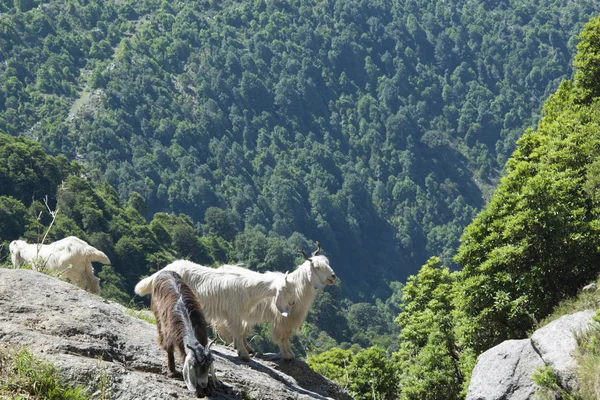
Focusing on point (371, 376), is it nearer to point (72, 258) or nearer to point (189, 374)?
Result: point (72, 258)

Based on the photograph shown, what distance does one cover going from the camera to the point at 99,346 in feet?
38.4

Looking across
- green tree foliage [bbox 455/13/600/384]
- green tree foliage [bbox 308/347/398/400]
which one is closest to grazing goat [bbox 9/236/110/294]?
green tree foliage [bbox 455/13/600/384]

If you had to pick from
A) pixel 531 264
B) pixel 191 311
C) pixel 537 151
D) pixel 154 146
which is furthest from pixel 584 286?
pixel 154 146

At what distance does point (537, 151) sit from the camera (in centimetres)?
2478

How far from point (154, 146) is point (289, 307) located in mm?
184073

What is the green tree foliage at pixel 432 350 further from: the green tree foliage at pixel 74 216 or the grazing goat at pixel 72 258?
the green tree foliage at pixel 74 216

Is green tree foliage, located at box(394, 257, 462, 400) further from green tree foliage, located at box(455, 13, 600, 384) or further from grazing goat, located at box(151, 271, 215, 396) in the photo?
grazing goat, located at box(151, 271, 215, 396)

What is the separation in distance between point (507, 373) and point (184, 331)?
7395 mm

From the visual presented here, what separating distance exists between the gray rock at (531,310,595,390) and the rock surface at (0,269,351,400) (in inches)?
162

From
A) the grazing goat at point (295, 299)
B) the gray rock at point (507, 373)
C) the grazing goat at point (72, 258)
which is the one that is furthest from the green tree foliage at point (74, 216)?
the gray rock at point (507, 373)

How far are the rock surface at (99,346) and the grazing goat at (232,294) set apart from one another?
91cm

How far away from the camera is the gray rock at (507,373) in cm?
1576

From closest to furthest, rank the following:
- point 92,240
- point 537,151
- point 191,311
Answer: point 191,311
point 537,151
point 92,240

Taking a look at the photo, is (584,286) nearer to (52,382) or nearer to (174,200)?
(52,382)
